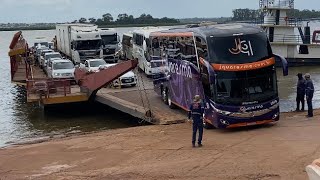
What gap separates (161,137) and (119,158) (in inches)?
106

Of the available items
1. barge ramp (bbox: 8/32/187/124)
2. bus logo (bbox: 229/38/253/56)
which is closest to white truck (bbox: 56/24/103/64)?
barge ramp (bbox: 8/32/187/124)

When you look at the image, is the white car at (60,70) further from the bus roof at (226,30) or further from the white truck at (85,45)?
the bus roof at (226,30)

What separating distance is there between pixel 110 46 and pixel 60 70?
10987 millimetres

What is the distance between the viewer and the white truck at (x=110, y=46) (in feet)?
127

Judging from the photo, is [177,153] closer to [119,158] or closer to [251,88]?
[119,158]

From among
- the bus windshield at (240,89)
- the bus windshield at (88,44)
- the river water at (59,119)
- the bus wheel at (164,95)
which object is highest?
the bus windshield at (88,44)

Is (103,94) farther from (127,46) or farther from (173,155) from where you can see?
(127,46)

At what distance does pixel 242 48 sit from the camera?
1608 centimetres

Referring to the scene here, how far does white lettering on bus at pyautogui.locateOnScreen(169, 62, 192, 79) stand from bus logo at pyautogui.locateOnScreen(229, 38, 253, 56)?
2.46m

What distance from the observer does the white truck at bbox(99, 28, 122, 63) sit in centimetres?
3864

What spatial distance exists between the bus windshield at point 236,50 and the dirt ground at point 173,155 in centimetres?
230

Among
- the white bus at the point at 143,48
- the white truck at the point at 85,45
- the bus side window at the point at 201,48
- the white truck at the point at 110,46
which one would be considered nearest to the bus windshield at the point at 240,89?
the bus side window at the point at 201,48

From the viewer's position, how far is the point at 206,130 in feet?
55.4

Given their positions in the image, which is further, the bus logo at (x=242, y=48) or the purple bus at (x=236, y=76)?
the bus logo at (x=242, y=48)
